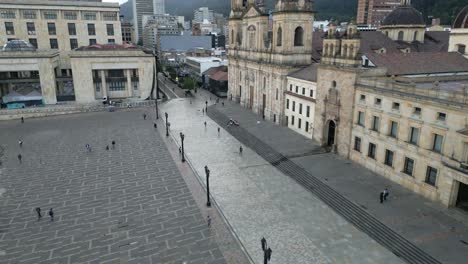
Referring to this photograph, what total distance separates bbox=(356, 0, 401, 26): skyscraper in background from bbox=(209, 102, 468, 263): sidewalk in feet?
513

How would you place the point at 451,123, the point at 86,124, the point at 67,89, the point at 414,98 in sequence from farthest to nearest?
the point at 67,89 → the point at 86,124 → the point at 414,98 → the point at 451,123

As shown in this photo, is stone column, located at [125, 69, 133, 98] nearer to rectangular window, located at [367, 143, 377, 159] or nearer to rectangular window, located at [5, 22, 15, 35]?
rectangular window, located at [5, 22, 15, 35]

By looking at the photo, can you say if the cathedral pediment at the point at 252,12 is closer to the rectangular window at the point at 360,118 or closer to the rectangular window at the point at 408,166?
the rectangular window at the point at 360,118

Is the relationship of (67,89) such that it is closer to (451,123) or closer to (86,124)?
(86,124)

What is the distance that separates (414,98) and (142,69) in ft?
186

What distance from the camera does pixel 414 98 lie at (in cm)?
2859

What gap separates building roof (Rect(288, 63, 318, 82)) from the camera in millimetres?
44312

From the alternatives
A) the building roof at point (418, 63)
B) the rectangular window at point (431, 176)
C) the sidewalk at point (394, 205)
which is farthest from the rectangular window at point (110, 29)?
the rectangular window at point (431, 176)

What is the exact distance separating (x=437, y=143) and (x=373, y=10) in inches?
6640

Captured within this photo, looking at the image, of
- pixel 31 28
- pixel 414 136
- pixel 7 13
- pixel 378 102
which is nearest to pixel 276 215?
pixel 414 136

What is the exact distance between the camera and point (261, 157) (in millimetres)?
40562

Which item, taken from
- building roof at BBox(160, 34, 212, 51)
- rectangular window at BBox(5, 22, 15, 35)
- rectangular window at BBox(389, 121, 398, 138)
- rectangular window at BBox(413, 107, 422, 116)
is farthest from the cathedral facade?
building roof at BBox(160, 34, 212, 51)

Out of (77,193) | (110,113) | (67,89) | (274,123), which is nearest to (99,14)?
(67,89)

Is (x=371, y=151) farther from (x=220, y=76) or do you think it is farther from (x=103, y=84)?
(x=103, y=84)
